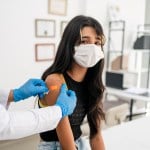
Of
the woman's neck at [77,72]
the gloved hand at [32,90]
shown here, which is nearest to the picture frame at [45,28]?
the gloved hand at [32,90]

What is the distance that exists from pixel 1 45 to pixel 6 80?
1.30ft

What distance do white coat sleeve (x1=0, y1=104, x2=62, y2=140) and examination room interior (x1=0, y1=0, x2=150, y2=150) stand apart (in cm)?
71

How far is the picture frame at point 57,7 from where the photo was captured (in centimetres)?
300

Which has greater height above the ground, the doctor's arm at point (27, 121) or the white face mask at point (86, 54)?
the white face mask at point (86, 54)

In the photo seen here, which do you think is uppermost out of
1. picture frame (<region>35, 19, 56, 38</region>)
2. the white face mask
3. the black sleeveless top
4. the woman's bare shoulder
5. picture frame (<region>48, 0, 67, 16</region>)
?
picture frame (<region>48, 0, 67, 16</region>)

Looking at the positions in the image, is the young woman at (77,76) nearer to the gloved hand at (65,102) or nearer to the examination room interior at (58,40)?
the gloved hand at (65,102)

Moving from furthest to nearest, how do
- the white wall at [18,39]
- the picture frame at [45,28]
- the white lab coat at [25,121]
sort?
the picture frame at [45,28]
the white wall at [18,39]
the white lab coat at [25,121]

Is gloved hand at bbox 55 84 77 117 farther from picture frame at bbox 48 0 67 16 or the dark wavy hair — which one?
picture frame at bbox 48 0 67 16

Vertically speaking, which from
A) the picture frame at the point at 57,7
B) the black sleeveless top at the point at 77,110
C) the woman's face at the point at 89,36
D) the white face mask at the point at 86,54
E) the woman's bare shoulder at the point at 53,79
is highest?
the picture frame at the point at 57,7

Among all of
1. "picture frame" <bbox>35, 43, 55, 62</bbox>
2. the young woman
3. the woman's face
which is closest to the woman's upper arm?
the young woman

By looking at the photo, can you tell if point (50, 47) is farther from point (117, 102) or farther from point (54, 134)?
point (54, 134)

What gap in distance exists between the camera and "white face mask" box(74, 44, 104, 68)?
1307mm

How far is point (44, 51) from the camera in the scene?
3.04m

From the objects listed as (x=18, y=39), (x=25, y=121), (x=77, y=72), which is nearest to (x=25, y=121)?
(x=25, y=121)
